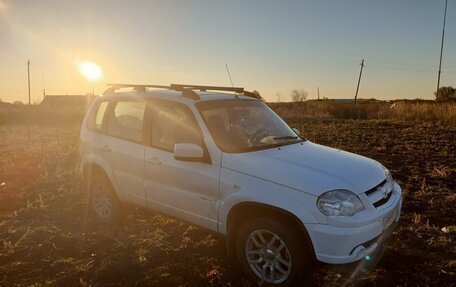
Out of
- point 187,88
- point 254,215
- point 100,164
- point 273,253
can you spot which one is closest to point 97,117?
point 100,164

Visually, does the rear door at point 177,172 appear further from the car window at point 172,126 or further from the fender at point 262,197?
the fender at point 262,197

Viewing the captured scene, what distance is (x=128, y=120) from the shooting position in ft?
17.5

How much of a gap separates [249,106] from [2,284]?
11.3ft

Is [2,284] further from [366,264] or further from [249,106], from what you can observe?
[366,264]

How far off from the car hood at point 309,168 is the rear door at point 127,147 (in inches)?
57.6

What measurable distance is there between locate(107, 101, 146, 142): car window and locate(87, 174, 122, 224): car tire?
2.47 feet

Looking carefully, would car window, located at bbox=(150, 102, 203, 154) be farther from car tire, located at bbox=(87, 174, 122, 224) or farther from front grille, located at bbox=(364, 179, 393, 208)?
front grille, located at bbox=(364, 179, 393, 208)

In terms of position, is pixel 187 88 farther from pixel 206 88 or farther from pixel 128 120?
pixel 128 120

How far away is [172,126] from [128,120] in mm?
919

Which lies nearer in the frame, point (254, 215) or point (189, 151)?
point (254, 215)

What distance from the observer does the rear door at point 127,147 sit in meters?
5.04

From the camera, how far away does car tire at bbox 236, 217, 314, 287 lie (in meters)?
3.58

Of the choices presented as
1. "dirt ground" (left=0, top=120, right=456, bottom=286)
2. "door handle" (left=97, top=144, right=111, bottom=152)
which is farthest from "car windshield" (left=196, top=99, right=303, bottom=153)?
"door handle" (left=97, top=144, right=111, bottom=152)

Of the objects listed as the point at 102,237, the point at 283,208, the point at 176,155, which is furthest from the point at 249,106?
the point at 102,237
